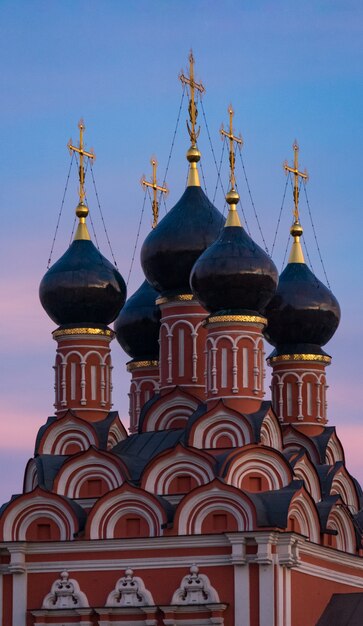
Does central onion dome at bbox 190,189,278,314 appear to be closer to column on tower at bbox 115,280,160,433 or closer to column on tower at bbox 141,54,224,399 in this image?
column on tower at bbox 141,54,224,399

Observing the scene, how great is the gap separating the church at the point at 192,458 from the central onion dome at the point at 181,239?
0.07ft

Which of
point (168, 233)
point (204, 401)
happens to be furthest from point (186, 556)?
point (168, 233)

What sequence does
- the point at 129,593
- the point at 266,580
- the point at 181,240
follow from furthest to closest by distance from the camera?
the point at 181,240
the point at 129,593
the point at 266,580

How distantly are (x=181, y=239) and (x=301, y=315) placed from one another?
2606 mm

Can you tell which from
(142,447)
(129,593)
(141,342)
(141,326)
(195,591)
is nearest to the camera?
(195,591)

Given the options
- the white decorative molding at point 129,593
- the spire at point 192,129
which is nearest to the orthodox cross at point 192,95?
the spire at point 192,129

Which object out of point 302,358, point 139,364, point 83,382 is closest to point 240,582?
point 83,382

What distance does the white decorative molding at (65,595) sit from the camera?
30047 millimetres

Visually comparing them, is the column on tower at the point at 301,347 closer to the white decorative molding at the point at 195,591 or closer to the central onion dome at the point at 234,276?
the central onion dome at the point at 234,276

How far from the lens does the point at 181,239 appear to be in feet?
108

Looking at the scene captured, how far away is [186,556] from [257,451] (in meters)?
1.92

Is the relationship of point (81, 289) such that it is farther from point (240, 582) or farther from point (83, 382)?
point (240, 582)

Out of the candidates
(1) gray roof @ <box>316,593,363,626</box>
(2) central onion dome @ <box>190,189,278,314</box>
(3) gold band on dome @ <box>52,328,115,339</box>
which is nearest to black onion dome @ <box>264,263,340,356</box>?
(2) central onion dome @ <box>190,189,278,314</box>

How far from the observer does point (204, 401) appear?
31906mm
